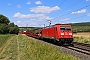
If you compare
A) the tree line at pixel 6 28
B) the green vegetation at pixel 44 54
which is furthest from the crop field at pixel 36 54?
the tree line at pixel 6 28

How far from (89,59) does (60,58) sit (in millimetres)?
3705

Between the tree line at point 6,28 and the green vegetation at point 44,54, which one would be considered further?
the tree line at point 6,28

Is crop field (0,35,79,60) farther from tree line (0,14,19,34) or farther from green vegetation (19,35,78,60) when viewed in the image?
tree line (0,14,19,34)

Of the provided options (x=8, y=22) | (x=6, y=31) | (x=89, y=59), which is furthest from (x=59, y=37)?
(x=8, y=22)

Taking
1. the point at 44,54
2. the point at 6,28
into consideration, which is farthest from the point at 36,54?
the point at 6,28

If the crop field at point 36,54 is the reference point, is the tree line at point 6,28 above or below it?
above

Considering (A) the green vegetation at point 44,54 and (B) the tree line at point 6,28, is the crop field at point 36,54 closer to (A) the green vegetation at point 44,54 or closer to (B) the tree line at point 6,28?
(A) the green vegetation at point 44,54

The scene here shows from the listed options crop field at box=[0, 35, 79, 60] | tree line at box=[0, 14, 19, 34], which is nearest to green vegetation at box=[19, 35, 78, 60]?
crop field at box=[0, 35, 79, 60]

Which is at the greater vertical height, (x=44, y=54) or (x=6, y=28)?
(x=6, y=28)

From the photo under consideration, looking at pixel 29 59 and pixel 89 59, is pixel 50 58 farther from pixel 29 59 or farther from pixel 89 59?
pixel 89 59

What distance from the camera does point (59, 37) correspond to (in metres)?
30.4

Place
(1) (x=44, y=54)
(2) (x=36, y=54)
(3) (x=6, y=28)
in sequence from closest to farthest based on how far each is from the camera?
(1) (x=44, y=54) → (2) (x=36, y=54) → (3) (x=6, y=28)

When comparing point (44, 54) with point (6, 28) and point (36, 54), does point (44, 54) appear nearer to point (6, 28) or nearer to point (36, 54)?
point (36, 54)

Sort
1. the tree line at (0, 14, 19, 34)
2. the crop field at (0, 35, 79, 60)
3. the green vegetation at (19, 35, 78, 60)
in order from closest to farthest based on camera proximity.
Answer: the green vegetation at (19, 35, 78, 60) → the crop field at (0, 35, 79, 60) → the tree line at (0, 14, 19, 34)
